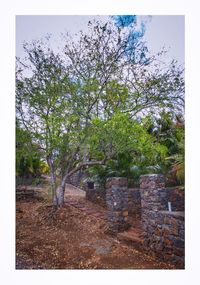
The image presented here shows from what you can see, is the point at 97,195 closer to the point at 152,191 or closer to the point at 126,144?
the point at 126,144

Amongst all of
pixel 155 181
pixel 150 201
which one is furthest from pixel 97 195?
pixel 155 181

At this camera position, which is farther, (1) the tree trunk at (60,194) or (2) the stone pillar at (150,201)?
(1) the tree trunk at (60,194)

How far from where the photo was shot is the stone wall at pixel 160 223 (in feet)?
11.0

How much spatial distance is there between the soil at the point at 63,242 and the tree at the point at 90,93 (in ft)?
3.30

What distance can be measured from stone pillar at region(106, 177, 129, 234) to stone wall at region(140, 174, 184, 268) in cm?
45

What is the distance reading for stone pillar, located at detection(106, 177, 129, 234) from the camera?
4141 millimetres

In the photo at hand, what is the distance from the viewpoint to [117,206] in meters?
4.23

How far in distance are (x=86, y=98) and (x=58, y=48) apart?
78cm

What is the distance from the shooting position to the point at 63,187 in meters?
4.59

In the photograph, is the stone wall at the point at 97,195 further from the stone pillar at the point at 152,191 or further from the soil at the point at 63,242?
the stone pillar at the point at 152,191

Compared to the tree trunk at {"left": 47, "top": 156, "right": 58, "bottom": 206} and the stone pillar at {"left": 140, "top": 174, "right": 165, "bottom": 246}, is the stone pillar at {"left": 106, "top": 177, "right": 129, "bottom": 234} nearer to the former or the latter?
the stone pillar at {"left": 140, "top": 174, "right": 165, "bottom": 246}

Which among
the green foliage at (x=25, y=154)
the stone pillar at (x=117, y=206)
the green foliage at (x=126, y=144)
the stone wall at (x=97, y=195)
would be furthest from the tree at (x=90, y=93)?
the stone wall at (x=97, y=195)

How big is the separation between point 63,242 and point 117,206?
0.95 m
